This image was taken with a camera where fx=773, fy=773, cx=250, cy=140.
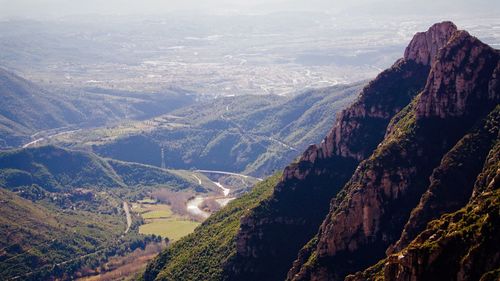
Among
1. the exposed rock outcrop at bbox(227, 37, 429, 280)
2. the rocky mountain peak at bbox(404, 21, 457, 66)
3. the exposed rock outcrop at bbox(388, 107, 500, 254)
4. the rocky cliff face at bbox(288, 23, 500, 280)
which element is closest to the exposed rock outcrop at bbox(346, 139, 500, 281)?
the exposed rock outcrop at bbox(388, 107, 500, 254)

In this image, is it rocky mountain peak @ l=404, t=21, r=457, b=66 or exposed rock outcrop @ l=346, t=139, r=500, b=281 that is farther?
rocky mountain peak @ l=404, t=21, r=457, b=66

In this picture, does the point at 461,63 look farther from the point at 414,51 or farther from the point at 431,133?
the point at 414,51

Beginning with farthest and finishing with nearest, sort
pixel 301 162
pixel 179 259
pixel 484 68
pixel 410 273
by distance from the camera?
pixel 179 259 → pixel 301 162 → pixel 484 68 → pixel 410 273

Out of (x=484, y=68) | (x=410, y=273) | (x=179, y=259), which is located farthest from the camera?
(x=179, y=259)

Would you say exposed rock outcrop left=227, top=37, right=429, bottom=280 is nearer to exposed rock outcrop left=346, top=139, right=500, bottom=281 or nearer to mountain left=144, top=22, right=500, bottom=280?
mountain left=144, top=22, right=500, bottom=280

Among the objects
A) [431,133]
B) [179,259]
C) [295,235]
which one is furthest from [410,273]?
[179,259]

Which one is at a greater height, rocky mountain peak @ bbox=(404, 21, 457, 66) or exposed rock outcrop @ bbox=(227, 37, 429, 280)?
rocky mountain peak @ bbox=(404, 21, 457, 66)

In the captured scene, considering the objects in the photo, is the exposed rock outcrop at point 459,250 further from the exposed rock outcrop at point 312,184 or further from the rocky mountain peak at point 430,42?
the rocky mountain peak at point 430,42
